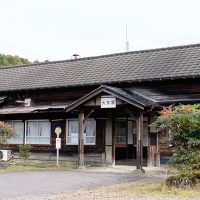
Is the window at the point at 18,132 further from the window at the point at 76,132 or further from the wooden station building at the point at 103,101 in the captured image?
the window at the point at 76,132

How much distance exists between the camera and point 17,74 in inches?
1104

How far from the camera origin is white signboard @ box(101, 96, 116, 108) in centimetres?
1889

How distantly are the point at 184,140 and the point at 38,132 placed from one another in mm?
12704

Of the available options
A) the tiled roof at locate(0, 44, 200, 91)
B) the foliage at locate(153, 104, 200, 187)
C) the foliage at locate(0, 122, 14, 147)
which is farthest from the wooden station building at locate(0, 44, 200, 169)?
the foliage at locate(153, 104, 200, 187)

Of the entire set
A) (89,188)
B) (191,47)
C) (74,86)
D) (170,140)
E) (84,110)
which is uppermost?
(191,47)

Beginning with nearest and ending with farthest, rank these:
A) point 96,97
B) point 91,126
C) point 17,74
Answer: point 96,97 < point 91,126 < point 17,74

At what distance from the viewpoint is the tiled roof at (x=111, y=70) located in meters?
21.2

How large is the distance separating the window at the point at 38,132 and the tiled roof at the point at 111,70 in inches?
79.4

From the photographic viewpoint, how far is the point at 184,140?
12680 millimetres

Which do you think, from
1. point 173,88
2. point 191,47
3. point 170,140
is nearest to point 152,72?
point 173,88

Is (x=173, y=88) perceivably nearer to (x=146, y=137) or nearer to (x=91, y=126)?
(x=146, y=137)

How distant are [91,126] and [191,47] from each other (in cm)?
663

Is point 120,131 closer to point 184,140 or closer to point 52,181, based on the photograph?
point 52,181

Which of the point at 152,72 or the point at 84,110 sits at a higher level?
the point at 152,72
